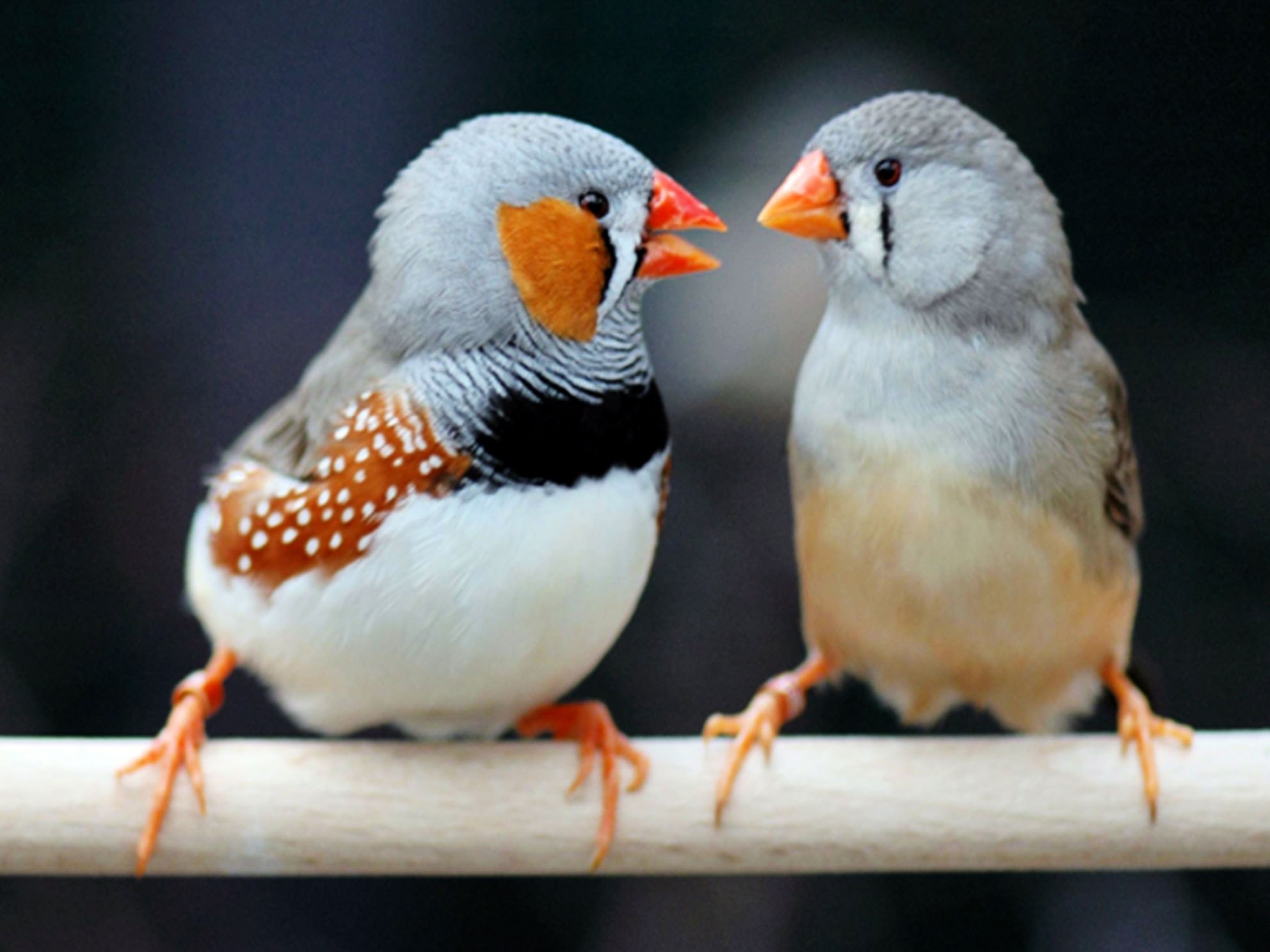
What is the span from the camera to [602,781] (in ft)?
3.92

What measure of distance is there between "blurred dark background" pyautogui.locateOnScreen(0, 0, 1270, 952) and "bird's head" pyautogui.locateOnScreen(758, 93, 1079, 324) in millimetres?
248

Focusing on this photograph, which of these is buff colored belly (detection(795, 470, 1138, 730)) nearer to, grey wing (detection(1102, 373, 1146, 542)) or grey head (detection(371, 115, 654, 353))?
grey wing (detection(1102, 373, 1146, 542))

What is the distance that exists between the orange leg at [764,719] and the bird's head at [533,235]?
392 mm

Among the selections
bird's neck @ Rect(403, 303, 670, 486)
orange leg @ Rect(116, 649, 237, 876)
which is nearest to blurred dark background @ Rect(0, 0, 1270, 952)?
orange leg @ Rect(116, 649, 237, 876)

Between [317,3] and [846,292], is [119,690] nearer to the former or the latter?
[317,3]

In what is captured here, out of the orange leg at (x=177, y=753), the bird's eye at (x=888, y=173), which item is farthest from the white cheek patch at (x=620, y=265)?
the orange leg at (x=177, y=753)

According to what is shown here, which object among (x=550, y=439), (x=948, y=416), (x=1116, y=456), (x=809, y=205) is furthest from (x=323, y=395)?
(x=1116, y=456)

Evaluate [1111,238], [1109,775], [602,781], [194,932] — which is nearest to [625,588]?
[602,781]

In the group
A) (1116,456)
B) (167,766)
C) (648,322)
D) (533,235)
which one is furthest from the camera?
(648,322)

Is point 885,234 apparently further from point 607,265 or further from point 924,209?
point 607,265

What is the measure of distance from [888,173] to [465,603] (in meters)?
0.50

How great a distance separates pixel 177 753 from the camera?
1.17 metres

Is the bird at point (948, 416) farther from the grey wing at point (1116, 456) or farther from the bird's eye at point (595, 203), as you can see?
the bird's eye at point (595, 203)

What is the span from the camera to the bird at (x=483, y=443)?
1.07 m
